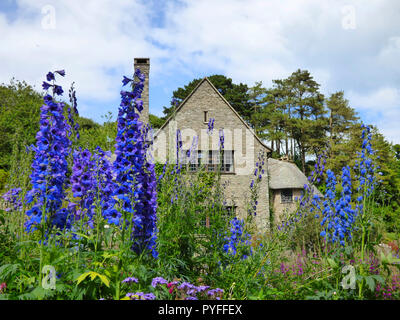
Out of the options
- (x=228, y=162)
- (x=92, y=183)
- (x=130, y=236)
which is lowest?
(x=130, y=236)

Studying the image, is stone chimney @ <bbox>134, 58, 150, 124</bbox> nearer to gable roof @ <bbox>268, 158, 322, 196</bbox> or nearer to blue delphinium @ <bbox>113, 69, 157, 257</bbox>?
gable roof @ <bbox>268, 158, 322, 196</bbox>

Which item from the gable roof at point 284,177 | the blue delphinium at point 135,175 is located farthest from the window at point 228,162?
the blue delphinium at point 135,175

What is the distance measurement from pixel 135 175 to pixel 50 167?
75 cm

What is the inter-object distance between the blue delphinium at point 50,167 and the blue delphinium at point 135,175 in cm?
52

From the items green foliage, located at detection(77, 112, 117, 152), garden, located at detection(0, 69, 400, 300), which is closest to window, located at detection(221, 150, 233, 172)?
green foliage, located at detection(77, 112, 117, 152)

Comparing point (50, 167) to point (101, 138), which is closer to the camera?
point (50, 167)

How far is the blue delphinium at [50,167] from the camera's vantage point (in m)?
2.98

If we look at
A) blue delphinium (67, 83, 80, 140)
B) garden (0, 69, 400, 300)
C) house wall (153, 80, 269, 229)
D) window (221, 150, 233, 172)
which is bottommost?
garden (0, 69, 400, 300)

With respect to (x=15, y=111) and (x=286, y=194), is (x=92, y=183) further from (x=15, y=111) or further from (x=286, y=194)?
(x=15, y=111)

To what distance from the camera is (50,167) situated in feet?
9.71

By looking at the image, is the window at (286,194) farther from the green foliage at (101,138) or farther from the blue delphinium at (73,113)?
the blue delphinium at (73,113)

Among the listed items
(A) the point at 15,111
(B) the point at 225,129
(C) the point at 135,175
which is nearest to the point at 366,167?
(C) the point at 135,175

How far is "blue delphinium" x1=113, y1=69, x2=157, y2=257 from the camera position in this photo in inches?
120

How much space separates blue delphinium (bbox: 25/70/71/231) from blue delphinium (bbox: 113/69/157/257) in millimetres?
517
